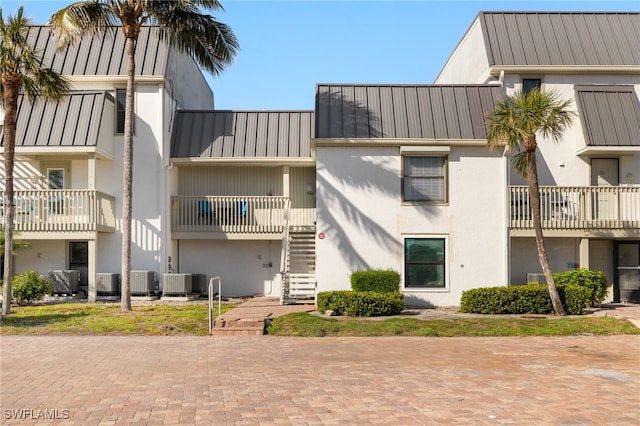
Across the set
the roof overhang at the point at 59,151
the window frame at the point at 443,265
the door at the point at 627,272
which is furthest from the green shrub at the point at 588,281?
the roof overhang at the point at 59,151

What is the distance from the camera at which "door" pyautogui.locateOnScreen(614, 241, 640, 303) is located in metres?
20.2

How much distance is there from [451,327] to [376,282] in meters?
3.70

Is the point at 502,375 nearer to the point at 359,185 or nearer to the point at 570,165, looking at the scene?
the point at 359,185

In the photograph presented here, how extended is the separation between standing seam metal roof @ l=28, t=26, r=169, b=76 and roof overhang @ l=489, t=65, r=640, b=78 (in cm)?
1139

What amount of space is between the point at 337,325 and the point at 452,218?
19.8ft

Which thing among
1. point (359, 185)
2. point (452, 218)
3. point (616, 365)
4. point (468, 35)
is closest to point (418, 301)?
point (452, 218)

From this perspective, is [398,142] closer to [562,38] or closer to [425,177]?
[425,177]

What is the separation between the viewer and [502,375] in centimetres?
977

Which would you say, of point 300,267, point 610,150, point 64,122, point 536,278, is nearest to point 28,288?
point 64,122

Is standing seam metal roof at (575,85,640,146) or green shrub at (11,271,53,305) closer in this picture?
green shrub at (11,271,53,305)

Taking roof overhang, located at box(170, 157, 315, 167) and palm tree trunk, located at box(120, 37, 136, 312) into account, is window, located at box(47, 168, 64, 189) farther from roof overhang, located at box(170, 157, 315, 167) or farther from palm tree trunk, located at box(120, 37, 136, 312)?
palm tree trunk, located at box(120, 37, 136, 312)

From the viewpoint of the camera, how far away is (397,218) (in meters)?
19.0

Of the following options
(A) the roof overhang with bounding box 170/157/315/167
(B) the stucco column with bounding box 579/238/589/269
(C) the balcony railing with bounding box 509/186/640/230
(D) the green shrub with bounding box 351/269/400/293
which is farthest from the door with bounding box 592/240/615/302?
(A) the roof overhang with bounding box 170/157/315/167

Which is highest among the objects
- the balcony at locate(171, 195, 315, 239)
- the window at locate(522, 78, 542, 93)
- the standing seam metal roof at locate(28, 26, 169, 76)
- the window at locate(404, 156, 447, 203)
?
the standing seam metal roof at locate(28, 26, 169, 76)
